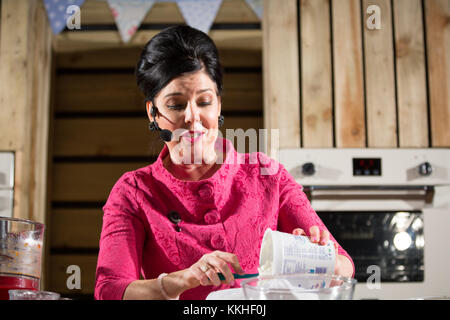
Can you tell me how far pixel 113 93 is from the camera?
3.07 metres

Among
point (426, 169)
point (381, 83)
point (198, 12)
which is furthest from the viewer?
point (198, 12)

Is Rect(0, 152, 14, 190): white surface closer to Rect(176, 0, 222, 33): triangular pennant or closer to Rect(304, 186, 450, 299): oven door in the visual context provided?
Rect(176, 0, 222, 33): triangular pennant

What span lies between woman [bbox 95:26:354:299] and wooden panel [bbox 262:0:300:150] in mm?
1042

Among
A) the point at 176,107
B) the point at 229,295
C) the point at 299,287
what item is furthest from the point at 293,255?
the point at 176,107

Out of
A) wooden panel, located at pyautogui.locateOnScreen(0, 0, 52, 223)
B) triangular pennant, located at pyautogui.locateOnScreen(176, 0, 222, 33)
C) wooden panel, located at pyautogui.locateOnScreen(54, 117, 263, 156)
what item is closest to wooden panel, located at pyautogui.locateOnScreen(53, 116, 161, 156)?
wooden panel, located at pyautogui.locateOnScreen(54, 117, 263, 156)

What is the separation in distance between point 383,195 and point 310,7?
1.01m

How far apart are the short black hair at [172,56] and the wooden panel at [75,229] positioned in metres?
1.73

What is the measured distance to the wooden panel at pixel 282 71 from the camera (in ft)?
8.22

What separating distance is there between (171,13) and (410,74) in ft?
4.52

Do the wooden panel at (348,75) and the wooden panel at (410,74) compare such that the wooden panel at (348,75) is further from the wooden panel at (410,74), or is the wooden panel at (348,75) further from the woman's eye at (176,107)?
the woman's eye at (176,107)

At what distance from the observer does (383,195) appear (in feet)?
8.05

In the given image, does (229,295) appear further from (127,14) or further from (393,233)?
(127,14)

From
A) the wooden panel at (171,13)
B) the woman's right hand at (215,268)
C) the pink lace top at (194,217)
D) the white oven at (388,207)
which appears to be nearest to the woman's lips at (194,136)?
the pink lace top at (194,217)
